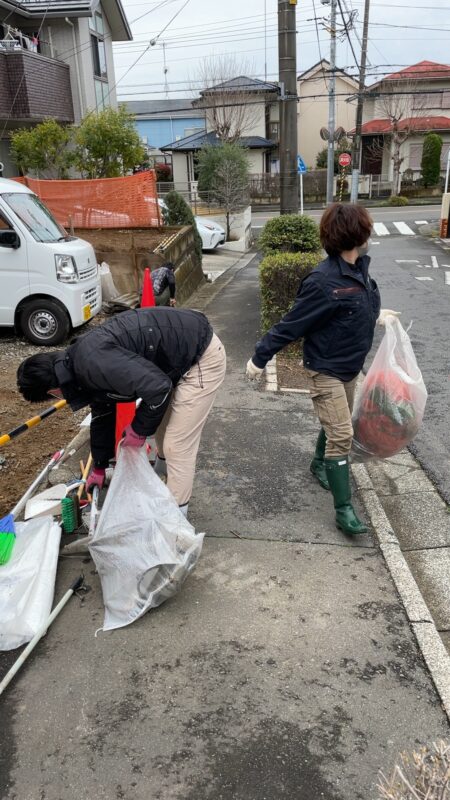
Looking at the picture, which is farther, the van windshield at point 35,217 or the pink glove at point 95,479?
the van windshield at point 35,217

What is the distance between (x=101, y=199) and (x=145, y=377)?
31.4ft

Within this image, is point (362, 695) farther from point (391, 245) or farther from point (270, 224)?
point (391, 245)

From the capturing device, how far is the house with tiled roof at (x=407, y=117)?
3559 cm

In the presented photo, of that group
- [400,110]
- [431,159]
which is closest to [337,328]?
[431,159]

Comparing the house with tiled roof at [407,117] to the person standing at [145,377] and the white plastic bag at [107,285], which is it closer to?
the white plastic bag at [107,285]

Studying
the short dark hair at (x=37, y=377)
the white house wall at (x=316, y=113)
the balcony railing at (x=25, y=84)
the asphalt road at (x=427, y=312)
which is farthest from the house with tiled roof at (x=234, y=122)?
the short dark hair at (x=37, y=377)

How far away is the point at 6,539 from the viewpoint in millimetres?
2977

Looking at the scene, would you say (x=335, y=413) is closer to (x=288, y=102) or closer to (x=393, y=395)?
(x=393, y=395)

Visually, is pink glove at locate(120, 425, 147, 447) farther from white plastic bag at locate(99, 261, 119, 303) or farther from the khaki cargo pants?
white plastic bag at locate(99, 261, 119, 303)

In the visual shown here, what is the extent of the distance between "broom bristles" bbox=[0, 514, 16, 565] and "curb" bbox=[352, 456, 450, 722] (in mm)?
1955

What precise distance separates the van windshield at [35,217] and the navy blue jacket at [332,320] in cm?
506

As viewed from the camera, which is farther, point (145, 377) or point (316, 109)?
point (316, 109)

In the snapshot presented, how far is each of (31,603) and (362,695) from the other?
4.88ft

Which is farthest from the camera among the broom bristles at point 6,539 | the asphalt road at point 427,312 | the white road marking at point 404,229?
the white road marking at point 404,229
